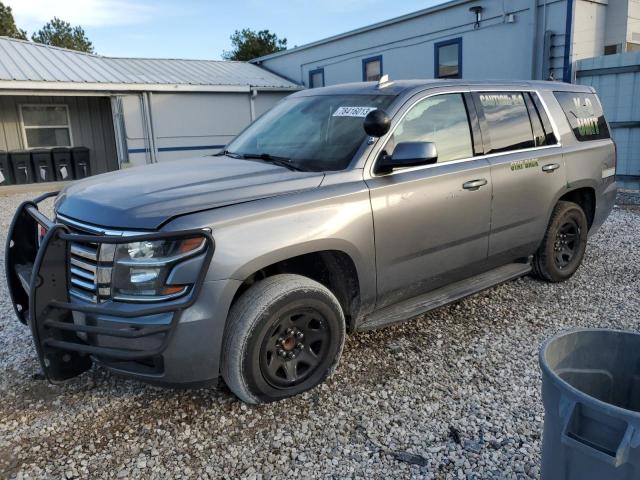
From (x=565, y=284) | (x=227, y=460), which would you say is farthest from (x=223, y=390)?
(x=565, y=284)

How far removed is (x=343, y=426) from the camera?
3025mm

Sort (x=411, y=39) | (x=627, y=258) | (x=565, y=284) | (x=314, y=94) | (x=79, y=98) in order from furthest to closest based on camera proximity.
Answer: (x=79, y=98), (x=411, y=39), (x=627, y=258), (x=565, y=284), (x=314, y=94)

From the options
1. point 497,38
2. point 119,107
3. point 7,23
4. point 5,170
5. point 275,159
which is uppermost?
point 7,23

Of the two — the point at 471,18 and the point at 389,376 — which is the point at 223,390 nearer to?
the point at 389,376

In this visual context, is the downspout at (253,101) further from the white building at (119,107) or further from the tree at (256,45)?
the tree at (256,45)

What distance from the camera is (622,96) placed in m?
10.5

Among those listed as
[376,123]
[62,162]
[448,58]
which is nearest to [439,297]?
[376,123]

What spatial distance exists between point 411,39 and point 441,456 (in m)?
13.8

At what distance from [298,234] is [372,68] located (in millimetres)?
14428

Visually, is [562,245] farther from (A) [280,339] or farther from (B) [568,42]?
(B) [568,42]

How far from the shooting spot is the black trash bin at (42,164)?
593 inches

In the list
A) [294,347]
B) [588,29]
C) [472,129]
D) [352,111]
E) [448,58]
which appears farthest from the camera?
[448,58]

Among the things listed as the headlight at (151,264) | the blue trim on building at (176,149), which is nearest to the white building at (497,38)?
the blue trim on building at (176,149)

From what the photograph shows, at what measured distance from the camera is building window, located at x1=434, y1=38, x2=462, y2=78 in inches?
533
